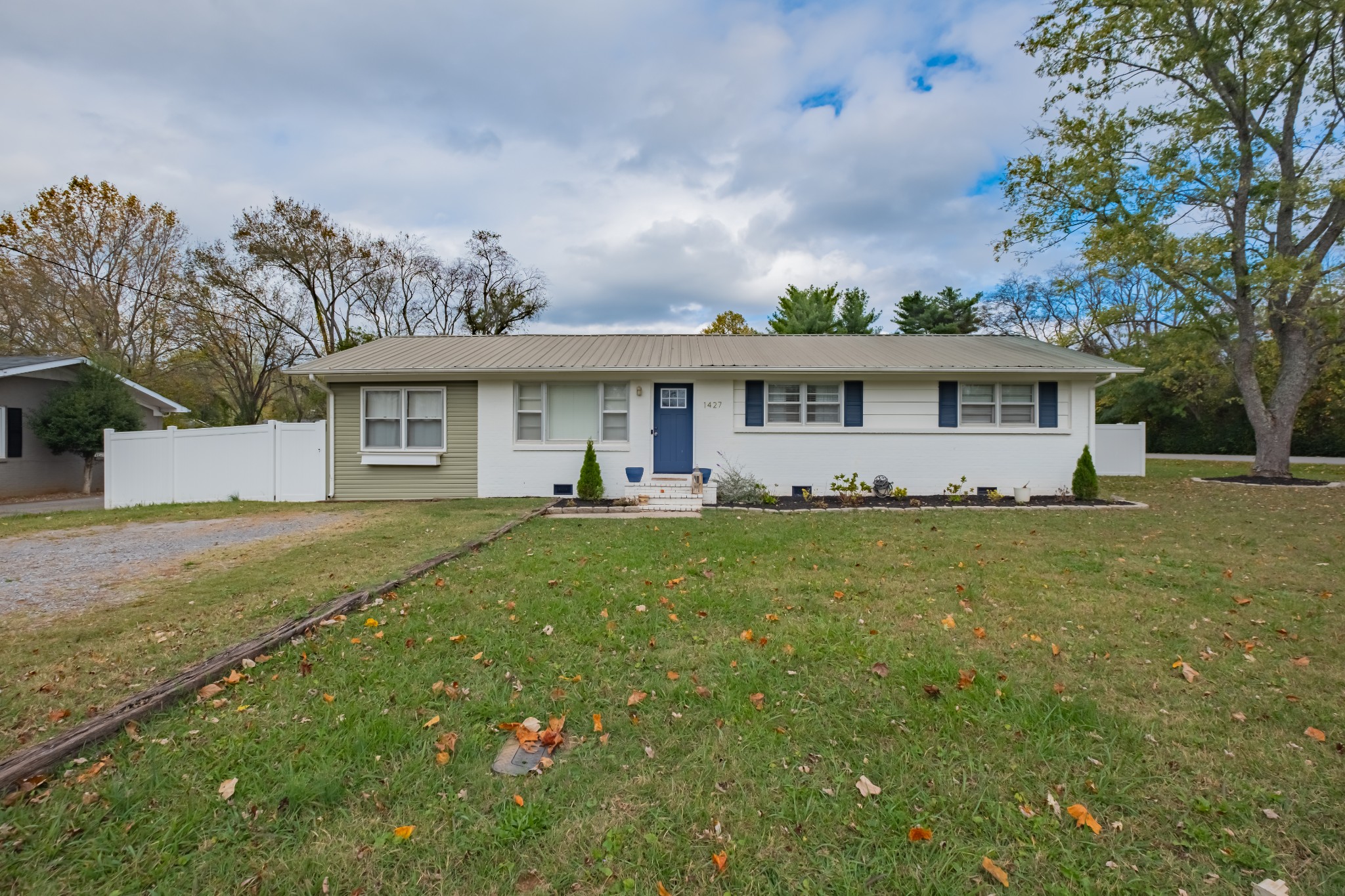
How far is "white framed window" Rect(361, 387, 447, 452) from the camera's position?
460 inches

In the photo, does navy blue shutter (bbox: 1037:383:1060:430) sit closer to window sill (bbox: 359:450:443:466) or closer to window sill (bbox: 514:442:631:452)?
window sill (bbox: 514:442:631:452)

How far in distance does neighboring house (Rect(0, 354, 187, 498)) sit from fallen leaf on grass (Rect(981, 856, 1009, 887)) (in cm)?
1953

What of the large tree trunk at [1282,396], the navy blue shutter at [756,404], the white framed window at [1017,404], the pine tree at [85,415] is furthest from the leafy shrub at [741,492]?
the pine tree at [85,415]

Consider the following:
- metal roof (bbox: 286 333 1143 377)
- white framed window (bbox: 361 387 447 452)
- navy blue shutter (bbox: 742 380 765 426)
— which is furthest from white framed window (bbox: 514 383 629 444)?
white framed window (bbox: 361 387 447 452)

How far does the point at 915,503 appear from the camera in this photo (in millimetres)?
10828

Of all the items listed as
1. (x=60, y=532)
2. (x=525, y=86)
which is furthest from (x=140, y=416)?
(x=525, y=86)

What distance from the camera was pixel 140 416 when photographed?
1546 cm

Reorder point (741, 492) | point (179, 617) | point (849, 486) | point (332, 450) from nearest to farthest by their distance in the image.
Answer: point (179, 617) < point (741, 492) < point (849, 486) < point (332, 450)

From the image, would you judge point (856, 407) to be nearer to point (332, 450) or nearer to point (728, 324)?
point (332, 450)

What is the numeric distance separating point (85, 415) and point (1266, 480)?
28535 millimetres

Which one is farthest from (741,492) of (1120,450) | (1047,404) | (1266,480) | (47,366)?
(47,366)

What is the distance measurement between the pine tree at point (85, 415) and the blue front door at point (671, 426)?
1348cm

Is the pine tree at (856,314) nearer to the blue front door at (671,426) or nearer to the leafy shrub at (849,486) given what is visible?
the leafy shrub at (849,486)

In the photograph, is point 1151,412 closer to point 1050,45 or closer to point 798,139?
point 1050,45
